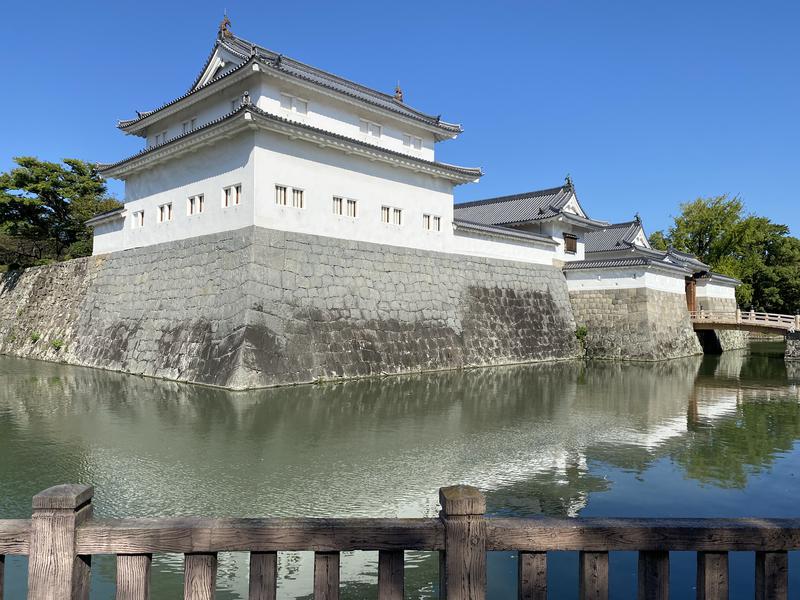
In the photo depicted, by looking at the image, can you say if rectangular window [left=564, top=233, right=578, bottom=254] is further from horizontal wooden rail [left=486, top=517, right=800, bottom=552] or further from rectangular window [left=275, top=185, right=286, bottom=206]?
horizontal wooden rail [left=486, top=517, right=800, bottom=552]

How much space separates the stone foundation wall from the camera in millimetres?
12516

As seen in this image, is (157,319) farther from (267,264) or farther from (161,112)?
(161,112)

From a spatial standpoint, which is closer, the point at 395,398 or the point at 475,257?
the point at 395,398

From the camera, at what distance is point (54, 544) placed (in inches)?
80.7

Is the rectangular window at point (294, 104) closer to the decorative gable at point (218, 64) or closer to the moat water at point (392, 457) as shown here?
the decorative gable at point (218, 64)

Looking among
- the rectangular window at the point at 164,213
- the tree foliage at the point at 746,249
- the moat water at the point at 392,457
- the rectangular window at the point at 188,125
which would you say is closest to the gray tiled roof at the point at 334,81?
the rectangular window at the point at 188,125

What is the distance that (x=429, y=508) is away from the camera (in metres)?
4.95

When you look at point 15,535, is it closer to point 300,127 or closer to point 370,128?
point 300,127

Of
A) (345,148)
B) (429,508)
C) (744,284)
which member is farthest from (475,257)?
(744,284)

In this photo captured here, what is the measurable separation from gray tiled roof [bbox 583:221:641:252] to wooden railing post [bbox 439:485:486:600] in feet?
90.5

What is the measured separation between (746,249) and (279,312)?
3221cm

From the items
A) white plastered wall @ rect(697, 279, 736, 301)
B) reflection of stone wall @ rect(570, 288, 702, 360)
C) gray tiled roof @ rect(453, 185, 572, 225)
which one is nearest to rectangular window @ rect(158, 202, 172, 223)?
gray tiled roof @ rect(453, 185, 572, 225)

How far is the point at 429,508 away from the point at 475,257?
1437 cm

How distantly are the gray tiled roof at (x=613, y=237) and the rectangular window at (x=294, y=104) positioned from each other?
1779 centimetres
